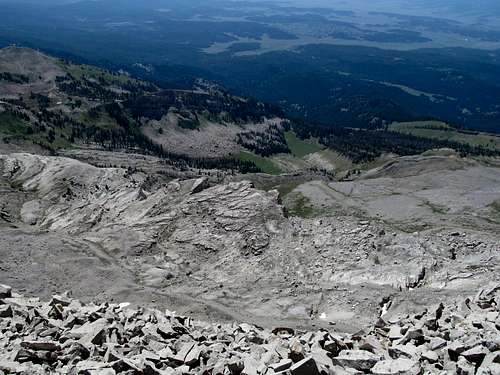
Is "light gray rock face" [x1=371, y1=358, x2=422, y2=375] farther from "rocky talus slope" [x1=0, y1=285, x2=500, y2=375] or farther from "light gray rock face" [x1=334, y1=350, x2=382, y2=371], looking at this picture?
"light gray rock face" [x1=334, y1=350, x2=382, y2=371]

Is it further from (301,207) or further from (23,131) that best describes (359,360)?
(23,131)

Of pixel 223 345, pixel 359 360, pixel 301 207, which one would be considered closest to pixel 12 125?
pixel 301 207

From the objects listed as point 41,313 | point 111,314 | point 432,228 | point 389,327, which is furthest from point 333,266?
point 41,313

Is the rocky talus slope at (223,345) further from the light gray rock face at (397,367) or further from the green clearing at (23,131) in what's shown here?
the green clearing at (23,131)

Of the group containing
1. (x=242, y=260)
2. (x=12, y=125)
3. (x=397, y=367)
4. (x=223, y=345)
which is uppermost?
(x=397, y=367)

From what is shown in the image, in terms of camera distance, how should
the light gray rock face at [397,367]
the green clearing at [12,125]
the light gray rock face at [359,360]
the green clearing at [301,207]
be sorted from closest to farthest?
the light gray rock face at [397,367] → the light gray rock face at [359,360] → the green clearing at [301,207] → the green clearing at [12,125]

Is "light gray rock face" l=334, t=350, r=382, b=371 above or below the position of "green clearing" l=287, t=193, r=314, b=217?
above

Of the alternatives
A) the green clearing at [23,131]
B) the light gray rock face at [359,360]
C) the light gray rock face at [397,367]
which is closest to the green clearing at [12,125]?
the green clearing at [23,131]

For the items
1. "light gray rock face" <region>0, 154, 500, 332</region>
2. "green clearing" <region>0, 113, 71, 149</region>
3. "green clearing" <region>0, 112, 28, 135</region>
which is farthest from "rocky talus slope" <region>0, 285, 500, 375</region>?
"green clearing" <region>0, 112, 28, 135</region>
